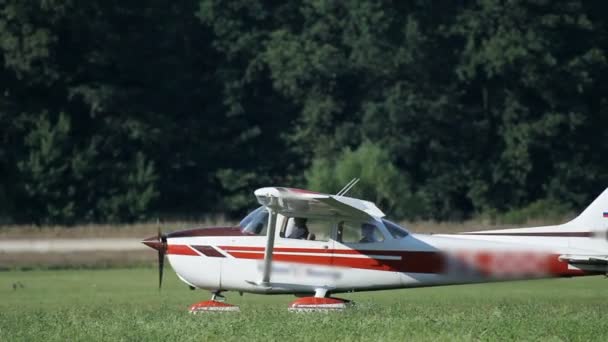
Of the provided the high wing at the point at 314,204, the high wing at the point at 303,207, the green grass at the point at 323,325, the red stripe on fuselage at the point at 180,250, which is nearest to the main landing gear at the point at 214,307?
the green grass at the point at 323,325

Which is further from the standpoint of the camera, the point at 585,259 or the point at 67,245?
the point at 67,245

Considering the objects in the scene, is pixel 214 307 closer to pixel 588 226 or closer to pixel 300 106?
pixel 588 226

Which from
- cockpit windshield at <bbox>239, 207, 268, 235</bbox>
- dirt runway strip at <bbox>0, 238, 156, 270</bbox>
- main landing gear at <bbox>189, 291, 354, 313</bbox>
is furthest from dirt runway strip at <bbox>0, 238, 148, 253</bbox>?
main landing gear at <bbox>189, 291, 354, 313</bbox>

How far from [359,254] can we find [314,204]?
105cm

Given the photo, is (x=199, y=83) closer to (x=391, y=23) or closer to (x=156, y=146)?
(x=156, y=146)

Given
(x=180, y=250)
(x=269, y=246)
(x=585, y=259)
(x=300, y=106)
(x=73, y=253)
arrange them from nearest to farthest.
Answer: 1. (x=585, y=259)
2. (x=269, y=246)
3. (x=180, y=250)
4. (x=73, y=253)
5. (x=300, y=106)

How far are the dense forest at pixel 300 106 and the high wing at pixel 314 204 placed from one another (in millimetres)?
30761

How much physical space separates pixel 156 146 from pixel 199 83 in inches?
168

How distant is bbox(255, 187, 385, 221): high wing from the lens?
1614 cm

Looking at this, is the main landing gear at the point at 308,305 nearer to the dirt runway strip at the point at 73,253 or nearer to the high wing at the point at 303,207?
the high wing at the point at 303,207

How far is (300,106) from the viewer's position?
175ft

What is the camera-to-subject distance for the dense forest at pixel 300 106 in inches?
1940

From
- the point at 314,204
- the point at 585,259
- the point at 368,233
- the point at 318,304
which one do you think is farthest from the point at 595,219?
the point at 318,304

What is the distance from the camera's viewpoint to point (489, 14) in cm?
5125
